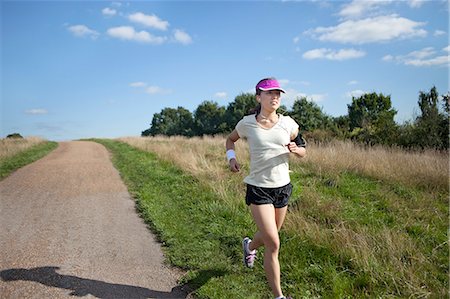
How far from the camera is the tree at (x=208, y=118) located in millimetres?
53969

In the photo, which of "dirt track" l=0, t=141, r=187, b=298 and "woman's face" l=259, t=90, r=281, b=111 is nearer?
"woman's face" l=259, t=90, r=281, b=111

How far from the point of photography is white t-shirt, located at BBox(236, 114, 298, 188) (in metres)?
3.39

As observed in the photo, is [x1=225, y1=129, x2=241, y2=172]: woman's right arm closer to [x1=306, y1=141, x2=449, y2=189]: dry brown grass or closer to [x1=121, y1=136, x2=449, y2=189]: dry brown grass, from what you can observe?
[x1=121, y1=136, x2=449, y2=189]: dry brown grass

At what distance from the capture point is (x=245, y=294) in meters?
3.64

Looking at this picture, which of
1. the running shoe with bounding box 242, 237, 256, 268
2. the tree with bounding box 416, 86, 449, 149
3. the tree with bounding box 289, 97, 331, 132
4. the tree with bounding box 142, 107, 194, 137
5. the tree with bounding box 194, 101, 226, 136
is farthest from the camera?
the tree with bounding box 142, 107, 194, 137

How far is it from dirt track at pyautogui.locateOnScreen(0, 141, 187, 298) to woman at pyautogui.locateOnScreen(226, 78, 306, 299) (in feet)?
4.14

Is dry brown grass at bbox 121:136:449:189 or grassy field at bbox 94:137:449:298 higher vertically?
dry brown grass at bbox 121:136:449:189

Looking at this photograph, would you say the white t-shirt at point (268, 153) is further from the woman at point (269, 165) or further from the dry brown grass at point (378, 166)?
the dry brown grass at point (378, 166)

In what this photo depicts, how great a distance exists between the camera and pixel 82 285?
386 centimetres

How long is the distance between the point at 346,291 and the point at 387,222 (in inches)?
113

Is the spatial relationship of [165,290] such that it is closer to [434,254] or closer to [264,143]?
[264,143]

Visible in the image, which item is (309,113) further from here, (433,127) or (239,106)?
(433,127)

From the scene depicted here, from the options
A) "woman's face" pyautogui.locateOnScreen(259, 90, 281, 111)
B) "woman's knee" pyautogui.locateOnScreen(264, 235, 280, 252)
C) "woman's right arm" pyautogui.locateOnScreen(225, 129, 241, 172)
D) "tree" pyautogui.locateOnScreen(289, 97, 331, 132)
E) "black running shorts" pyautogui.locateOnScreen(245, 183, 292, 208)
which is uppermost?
"tree" pyautogui.locateOnScreen(289, 97, 331, 132)

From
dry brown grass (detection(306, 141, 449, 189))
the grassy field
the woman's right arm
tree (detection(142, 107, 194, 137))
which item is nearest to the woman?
the woman's right arm
